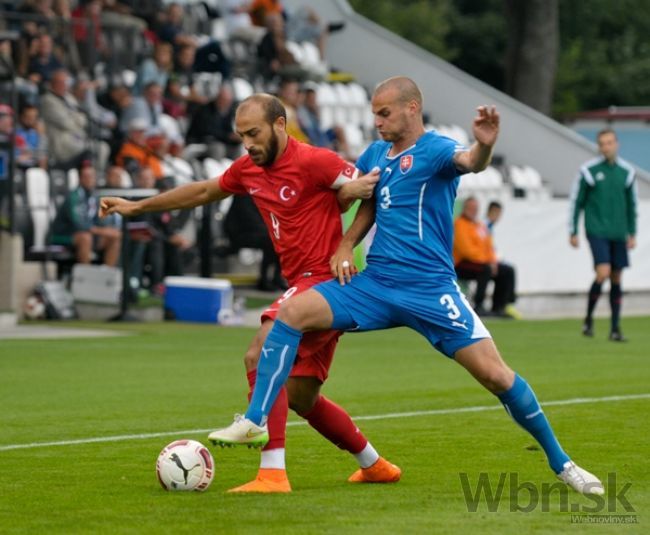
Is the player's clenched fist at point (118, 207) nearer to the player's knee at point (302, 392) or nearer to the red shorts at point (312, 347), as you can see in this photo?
the red shorts at point (312, 347)

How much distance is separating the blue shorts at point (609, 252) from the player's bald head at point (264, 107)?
1079 cm

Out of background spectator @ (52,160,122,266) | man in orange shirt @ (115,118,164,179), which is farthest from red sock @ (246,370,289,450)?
man in orange shirt @ (115,118,164,179)

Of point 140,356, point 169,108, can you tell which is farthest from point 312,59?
point 140,356

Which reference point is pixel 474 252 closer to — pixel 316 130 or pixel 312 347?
pixel 316 130

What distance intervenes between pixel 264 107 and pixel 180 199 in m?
0.87

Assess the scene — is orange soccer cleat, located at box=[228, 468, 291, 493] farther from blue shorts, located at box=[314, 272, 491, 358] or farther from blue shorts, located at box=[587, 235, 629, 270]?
blue shorts, located at box=[587, 235, 629, 270]

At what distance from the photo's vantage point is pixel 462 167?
306 inches

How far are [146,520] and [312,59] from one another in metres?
25.6

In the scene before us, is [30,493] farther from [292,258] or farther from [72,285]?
[72,285]

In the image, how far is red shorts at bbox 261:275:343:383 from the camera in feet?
26.0

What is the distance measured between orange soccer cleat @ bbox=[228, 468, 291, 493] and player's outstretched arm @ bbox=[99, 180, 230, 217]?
147 cm

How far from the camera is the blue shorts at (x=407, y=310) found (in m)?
7.77

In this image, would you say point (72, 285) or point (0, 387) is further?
point (72, 285)

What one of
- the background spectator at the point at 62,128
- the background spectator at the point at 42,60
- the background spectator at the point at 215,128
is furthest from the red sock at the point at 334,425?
the background spectator at the point at 215,128
